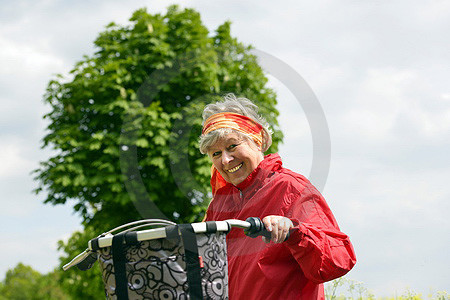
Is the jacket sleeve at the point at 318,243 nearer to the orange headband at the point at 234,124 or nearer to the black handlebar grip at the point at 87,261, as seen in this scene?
the orange headband at the point at 234,124

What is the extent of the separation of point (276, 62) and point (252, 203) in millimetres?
1349

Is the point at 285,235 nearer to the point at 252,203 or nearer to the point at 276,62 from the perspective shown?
the point at 252,203

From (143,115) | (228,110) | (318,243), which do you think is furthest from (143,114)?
(318,243)

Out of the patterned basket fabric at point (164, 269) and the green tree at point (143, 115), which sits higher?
the green tree at point (143, 115)

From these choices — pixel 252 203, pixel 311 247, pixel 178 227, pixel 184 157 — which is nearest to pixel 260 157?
pixel 252 203

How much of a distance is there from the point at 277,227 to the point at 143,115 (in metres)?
8.92

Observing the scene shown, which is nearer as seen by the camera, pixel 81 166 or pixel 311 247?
pixel 311 247

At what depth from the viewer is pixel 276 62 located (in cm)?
333

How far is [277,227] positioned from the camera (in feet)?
6.06

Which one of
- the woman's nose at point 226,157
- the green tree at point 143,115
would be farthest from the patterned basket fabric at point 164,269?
the green tree at point 143,115

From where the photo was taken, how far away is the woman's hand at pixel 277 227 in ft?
6.04

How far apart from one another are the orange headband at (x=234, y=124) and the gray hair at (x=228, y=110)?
3 centimetres

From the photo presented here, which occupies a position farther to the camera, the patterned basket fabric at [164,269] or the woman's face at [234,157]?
the woman's face at [234,157]

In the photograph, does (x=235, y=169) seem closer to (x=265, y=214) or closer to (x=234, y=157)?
(x=234, y=157)
